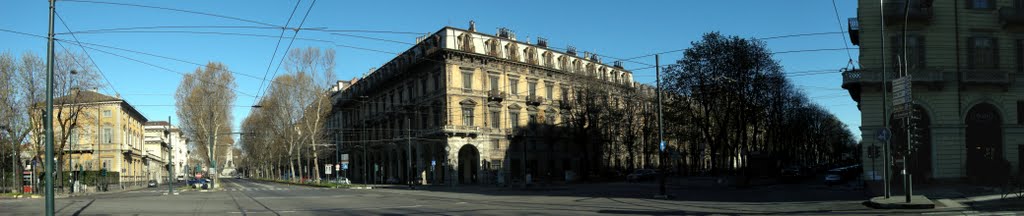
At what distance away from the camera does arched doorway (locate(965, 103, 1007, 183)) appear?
33.4 metres

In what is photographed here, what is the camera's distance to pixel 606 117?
201 ft

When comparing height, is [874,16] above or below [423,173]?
above

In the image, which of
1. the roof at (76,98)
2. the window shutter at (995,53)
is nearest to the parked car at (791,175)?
the window shutter at (995,53)

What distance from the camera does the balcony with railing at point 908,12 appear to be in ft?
107

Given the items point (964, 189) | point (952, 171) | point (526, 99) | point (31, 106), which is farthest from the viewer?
point (526, 99)

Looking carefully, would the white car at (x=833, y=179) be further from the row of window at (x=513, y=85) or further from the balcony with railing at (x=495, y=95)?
the row of window at (x=513, y=85)

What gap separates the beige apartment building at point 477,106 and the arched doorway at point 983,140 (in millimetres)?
31040

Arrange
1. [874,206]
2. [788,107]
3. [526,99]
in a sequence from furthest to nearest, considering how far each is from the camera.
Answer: [788,107]
[526,99]
[874,206]

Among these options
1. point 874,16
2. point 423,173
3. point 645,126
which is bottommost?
point 423,173

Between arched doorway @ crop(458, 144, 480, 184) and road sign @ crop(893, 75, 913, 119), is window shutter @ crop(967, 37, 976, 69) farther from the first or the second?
arched doorway @ crop(458, 144, 480, 184)

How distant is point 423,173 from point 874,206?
47.4 metres

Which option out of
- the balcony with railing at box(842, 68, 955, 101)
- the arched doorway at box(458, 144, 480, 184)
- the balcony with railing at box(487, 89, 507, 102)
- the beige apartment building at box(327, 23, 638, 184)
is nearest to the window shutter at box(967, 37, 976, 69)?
the balcony with railing at box(842, 68, 955, 101)

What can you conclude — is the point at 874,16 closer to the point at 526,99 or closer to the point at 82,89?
the point at 526,99

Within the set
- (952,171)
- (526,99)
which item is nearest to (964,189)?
(952,171)
